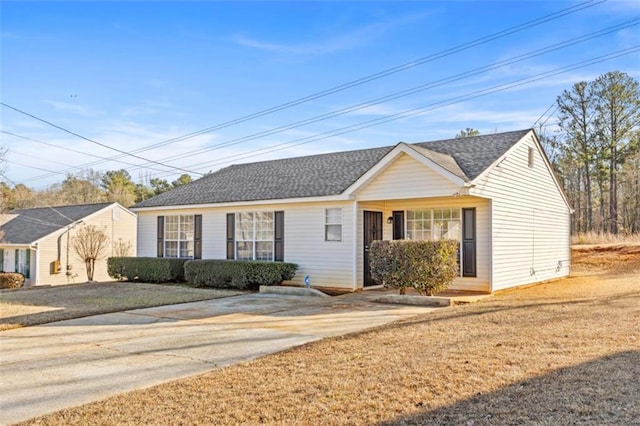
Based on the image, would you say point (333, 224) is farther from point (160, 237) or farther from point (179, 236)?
point (160, 237)

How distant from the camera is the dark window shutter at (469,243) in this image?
45.4 feet

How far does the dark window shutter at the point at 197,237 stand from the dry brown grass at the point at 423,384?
1155 centimetres

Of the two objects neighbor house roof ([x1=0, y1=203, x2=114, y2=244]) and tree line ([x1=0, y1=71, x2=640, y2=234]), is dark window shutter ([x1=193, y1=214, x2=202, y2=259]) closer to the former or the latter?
neighbor house roof ([x1=0, y1=203, x2=114, y2=244])

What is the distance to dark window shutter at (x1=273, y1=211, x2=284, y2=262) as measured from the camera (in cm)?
1616

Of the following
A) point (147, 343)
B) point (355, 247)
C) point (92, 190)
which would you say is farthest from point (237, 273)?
point (92, 190)

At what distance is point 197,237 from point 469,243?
9827 millimetres

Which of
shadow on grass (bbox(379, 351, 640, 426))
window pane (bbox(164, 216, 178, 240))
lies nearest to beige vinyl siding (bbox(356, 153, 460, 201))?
shadow on grass (bbox(379, 351, 640, 426))

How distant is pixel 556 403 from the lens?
438 cm

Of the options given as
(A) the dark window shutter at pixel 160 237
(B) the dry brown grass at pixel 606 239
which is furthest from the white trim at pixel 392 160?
(B) the dry brown grass at pixel 606 239

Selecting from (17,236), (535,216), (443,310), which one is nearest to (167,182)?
(17,236)

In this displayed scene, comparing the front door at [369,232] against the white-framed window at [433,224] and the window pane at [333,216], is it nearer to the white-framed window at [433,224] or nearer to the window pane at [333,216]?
the window pane at [333,216]

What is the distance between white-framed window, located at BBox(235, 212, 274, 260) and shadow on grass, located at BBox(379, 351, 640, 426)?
1202 cm

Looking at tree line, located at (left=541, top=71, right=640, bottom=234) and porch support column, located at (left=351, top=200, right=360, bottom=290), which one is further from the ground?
tree line, located at (left=541, top=71, right=640, bottom=234)

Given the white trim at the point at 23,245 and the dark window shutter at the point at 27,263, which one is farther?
the dark window shutter at the point at 27,263
